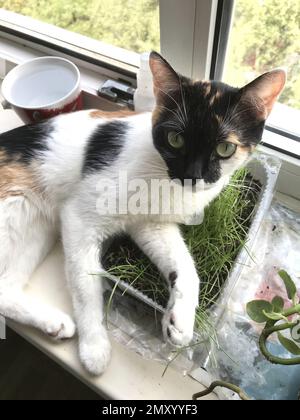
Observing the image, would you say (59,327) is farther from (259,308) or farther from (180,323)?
(259,308)

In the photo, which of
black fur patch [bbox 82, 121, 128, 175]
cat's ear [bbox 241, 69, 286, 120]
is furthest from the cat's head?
black fur patch [bbox 82, 121, 128, 175]

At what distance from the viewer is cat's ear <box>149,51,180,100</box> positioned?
713 millimetres

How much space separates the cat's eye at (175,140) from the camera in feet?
2.47

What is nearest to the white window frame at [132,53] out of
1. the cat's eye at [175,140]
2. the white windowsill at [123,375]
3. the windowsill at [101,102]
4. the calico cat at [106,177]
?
the windowsill at [101,102]

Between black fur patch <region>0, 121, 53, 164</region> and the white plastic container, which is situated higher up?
the white plastic container

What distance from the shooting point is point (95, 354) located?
788mm

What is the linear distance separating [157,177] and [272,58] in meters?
0.41

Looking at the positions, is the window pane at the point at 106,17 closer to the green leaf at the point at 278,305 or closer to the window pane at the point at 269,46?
the window pane at the point at 269,46

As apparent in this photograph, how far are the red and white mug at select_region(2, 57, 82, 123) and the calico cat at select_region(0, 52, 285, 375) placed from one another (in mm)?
117

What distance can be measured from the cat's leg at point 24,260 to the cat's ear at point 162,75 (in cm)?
41

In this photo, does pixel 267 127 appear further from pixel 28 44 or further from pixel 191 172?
pixel 28 44

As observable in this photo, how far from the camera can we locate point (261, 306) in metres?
0.70

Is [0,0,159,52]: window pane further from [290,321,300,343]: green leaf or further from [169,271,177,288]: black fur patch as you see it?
[290,321,300,343]: green leaf

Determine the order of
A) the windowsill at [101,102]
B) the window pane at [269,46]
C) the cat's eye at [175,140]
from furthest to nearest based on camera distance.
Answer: the windowsill at [101,102] < the window pane at [269,46] < the cat's eye at [175,140]
